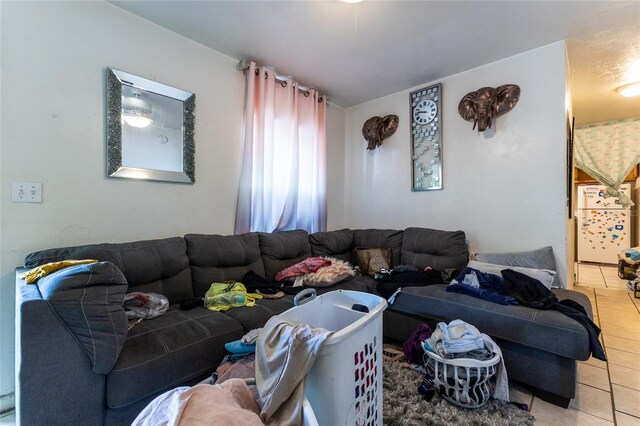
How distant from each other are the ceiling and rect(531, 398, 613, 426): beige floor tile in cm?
249

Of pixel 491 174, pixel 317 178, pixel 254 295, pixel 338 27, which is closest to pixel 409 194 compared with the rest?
pixel 491 174

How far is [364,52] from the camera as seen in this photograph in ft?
8.18

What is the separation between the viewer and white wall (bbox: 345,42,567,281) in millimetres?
2400

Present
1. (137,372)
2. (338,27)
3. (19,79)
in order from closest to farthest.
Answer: (137,372) < (19,79) < (338,27)

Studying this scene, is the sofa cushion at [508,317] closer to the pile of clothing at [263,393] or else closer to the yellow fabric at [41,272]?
the pile of clothing at [263,393]

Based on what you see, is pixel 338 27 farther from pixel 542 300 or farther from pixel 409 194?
pixel 542 300

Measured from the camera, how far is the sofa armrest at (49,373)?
3.31 feet

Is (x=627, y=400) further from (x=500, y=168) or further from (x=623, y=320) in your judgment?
(x=500, y=168)

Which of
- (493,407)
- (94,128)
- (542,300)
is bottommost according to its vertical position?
(493,407)

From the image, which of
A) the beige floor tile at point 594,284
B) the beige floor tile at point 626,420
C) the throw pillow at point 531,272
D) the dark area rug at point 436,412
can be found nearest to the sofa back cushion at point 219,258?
the dark area rug at point 436,412

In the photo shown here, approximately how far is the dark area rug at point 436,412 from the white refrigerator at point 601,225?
5.89 m

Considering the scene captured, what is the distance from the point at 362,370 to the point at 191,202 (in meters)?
1.91

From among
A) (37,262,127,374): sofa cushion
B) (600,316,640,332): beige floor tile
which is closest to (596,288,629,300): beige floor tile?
(600,316,640,332): beige floor tile

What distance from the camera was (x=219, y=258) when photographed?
6.96 ft
